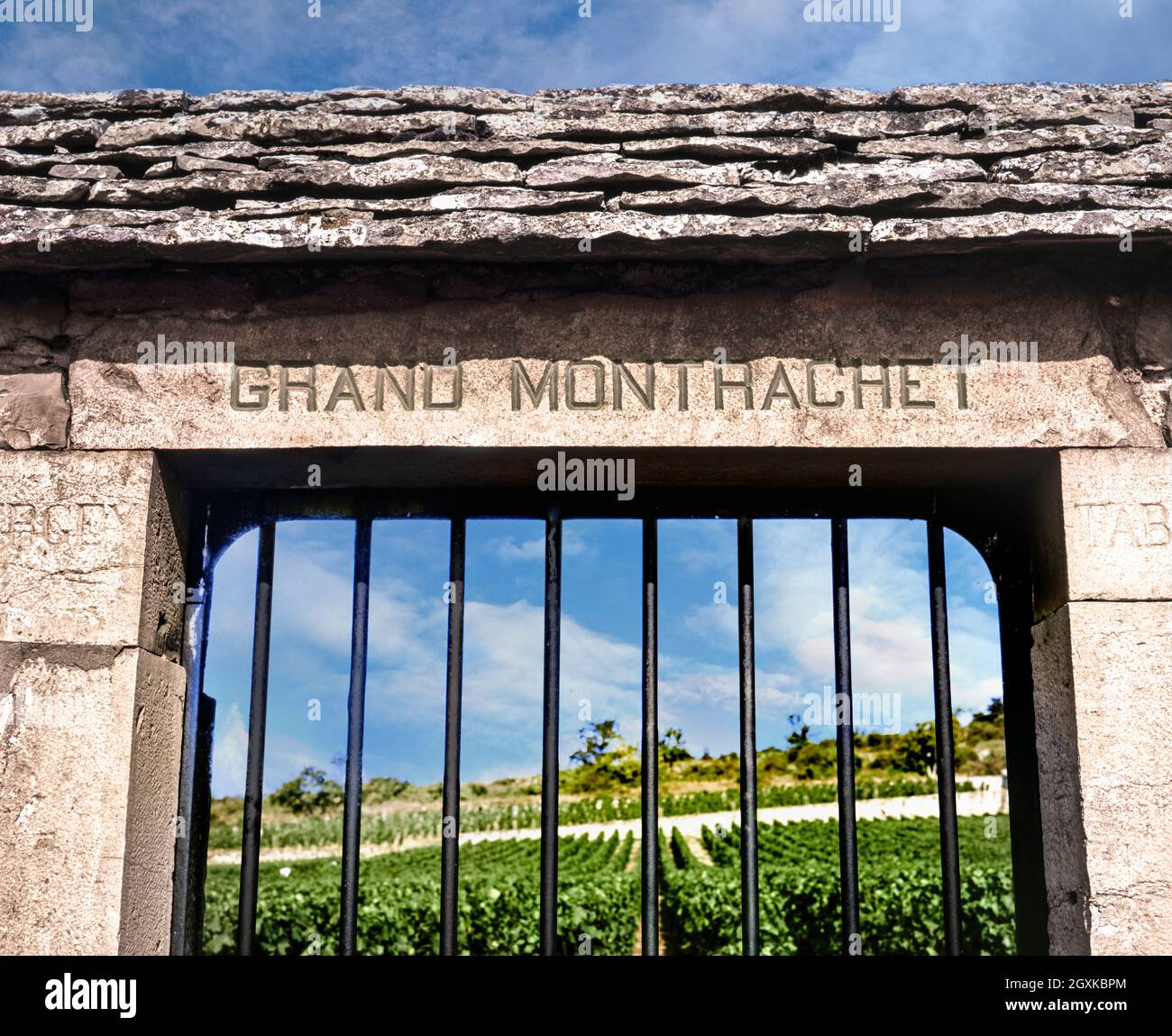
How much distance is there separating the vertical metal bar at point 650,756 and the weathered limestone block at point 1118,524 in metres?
1.05

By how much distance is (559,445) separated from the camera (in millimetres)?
2838

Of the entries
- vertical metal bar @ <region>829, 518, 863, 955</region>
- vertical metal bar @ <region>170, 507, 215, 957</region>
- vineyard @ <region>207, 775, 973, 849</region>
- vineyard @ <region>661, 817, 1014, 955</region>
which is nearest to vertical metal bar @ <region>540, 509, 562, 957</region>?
vertical metal bar @ <region>829, 518, 863, 955</region>

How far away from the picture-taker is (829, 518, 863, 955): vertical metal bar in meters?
2.80

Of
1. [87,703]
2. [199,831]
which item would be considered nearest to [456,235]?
[87,703]

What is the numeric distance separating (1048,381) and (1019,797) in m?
1.13

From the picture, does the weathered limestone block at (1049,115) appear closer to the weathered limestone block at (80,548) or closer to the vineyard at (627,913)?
the weathered limestone block at (80,548)

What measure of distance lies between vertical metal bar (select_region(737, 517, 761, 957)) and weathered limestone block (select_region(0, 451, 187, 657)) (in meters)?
1.57

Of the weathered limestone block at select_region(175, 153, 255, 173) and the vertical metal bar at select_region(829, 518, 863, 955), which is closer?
the vertical metal bar at select_region(829, 518, 863, 955)

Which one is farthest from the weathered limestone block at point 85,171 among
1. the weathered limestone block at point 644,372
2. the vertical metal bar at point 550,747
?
the vertical metal bar at point 550,747

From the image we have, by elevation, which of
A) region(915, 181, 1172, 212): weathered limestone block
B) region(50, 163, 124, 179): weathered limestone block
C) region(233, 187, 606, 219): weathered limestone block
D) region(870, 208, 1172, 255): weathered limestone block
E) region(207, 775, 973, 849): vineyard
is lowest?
region(207, 775, 973, 849): vineyard

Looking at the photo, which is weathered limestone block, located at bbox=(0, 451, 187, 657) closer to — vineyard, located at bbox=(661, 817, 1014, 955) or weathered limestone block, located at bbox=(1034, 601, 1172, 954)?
weathered limestone block, located at bbox=(1034, 601, 1172, 954)

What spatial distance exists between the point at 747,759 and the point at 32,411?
82.7 inches

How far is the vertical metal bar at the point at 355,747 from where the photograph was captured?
2842 mm
